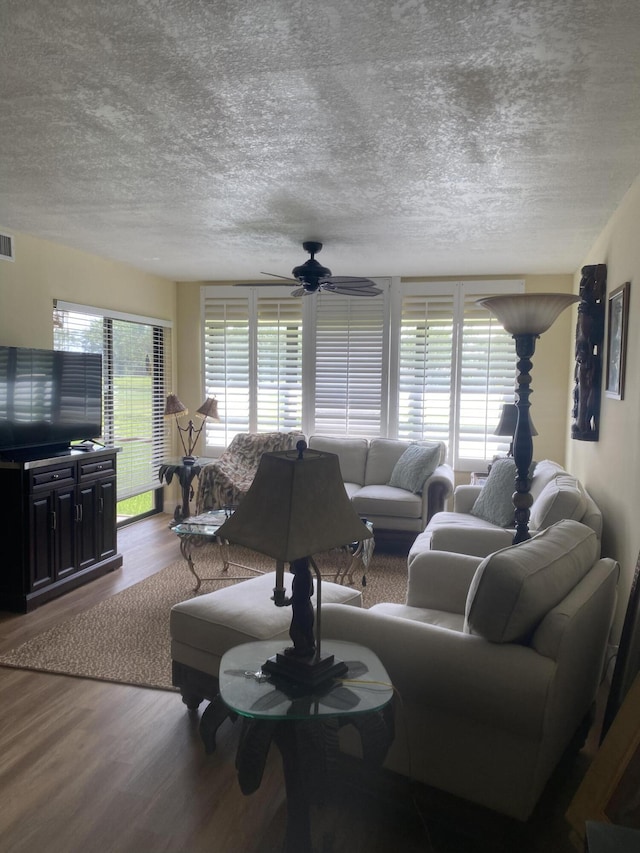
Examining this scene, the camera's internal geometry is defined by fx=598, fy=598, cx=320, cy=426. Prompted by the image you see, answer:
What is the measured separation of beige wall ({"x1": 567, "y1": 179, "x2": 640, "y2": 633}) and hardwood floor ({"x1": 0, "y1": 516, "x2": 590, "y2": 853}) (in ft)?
3.20

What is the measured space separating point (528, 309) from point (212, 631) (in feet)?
6.91

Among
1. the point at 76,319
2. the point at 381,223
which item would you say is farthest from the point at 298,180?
the point at 76,319

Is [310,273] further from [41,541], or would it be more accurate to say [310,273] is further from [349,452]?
[41,541]

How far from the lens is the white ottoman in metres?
2.48

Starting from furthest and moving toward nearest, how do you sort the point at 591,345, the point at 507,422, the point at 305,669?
1. the point at 507,422
2. the point at 591,345
3. the point at 305,669

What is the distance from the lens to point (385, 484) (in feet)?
18.8

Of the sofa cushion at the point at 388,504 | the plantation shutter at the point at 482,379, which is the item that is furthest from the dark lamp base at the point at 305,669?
the plantation shutter at the point at 482,379

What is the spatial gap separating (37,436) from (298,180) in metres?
2.50

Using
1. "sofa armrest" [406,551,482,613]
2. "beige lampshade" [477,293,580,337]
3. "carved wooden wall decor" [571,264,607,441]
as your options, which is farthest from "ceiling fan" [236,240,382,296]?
"sofa armrest" [406,551,482,613]

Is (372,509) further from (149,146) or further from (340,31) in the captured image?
(340,31)

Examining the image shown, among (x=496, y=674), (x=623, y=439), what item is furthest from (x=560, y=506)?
(x=496, y=674)

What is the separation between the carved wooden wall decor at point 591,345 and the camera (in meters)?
3.72

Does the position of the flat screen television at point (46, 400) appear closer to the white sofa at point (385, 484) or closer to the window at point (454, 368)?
the white sofa at point (385, 484)

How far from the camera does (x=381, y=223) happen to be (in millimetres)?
3920
